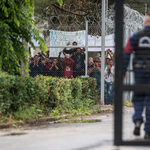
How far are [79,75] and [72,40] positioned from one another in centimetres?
126

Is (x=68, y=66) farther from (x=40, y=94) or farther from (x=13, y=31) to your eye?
(x=40, y=94)

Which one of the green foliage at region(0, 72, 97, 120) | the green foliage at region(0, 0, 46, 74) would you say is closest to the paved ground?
the green foliage at region(0, 72, 97, 120)

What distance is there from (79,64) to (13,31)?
3.50 meters

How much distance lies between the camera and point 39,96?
845 centimetres

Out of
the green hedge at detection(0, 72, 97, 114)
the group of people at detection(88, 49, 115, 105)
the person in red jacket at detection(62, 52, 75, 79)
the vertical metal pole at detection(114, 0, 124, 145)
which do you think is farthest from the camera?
the group of people at detection(88, 49, 115, 105)

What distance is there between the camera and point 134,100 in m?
4.57

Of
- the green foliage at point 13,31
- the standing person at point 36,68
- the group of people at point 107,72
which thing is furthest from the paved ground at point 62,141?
the group of people at point 107,72

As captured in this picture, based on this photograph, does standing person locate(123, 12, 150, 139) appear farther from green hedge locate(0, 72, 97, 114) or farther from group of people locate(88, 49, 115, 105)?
group of people locate(88, 49, 115, 105)

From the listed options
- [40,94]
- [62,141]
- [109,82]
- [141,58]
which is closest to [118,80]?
[141,58]

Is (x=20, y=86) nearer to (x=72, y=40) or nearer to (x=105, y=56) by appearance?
(x=72, y=40)

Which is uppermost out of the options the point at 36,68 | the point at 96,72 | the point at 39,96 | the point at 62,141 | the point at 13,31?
the point at 13,31

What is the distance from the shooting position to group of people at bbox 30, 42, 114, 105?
11.9 metres

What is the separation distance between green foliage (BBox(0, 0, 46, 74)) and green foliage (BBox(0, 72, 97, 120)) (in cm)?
65

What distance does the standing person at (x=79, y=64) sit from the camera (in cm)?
1193
